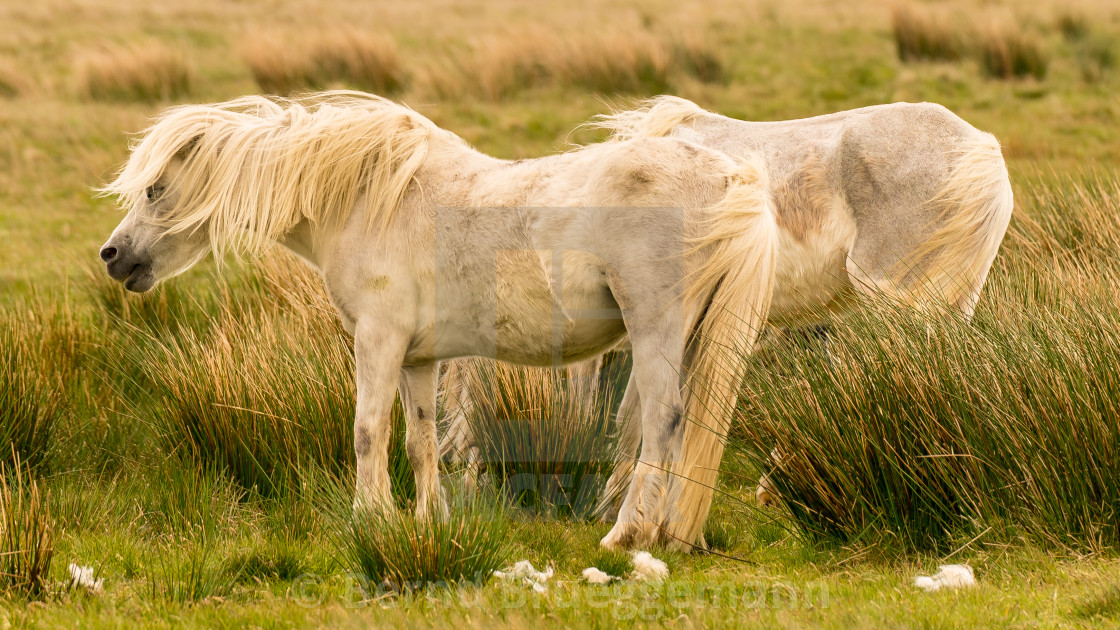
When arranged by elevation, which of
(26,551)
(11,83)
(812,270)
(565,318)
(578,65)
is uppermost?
(565,318)

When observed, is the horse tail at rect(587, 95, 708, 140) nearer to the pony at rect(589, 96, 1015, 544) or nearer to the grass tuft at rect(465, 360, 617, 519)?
the pony at rect(589, 96, 1015, 544)

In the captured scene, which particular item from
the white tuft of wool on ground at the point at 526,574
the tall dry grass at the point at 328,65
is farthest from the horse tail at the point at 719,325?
the tall dry grass at the point at 328,65

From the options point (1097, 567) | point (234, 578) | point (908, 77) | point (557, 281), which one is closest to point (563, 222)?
point (557, 281)

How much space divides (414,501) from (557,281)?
1.49 meters

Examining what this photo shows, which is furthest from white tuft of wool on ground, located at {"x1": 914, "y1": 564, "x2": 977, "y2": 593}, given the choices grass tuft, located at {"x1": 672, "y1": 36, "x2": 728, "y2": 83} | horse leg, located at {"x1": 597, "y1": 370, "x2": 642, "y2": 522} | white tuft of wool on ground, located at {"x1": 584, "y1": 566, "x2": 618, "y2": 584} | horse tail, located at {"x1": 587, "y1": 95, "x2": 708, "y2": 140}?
grass tuft, located at {"x1": 672, "y1": 36, "x2": 728, "y2": 83}

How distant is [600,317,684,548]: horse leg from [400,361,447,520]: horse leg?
89 cm

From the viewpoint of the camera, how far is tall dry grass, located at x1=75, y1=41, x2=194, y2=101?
47.5 ft

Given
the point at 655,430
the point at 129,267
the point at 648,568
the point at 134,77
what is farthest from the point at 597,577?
the point at 134,77

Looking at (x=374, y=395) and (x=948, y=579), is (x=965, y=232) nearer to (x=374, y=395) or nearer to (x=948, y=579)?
(x=948, y=579)

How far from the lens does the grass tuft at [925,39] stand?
15.9 meters

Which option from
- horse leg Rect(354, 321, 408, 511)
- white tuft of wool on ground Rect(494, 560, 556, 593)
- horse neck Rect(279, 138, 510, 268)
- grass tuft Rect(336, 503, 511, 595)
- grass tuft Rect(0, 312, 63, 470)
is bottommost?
grass tuft Rect(0, 312, 63, 470)

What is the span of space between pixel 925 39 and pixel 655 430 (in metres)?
13.8

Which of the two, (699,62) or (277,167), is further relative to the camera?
(699,62)

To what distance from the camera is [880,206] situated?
5207mm
